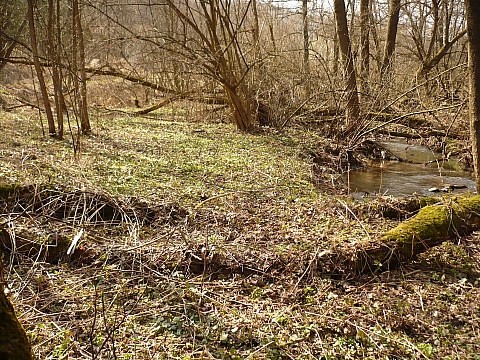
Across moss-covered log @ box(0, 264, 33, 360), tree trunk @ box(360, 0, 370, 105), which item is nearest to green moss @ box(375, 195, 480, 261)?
moss-covered log @ box(0, 264, 33, 360)

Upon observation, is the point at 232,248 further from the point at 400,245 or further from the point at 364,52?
the point at 364,52

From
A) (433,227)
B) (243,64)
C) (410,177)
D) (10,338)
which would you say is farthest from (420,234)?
(243,64)

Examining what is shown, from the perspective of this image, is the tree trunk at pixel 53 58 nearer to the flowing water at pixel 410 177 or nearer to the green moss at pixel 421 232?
the flowing water at pixel 410 177

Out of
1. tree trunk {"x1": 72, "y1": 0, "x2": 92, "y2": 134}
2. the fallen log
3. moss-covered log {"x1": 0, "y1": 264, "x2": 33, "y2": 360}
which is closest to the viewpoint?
moss-covered log {"x1": 0, "y1": 264, "x2": 33, "y2": 360}

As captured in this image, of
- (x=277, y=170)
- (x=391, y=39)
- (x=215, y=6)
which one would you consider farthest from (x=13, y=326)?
(x=391, y=39)

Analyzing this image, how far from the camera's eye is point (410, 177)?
30.3 ft

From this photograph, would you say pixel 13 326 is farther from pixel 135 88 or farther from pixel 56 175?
pixel 135 88

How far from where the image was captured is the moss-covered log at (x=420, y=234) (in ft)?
14.5

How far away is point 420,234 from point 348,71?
743 centimetres

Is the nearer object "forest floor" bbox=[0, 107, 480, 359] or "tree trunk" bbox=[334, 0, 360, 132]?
"forest floor" bbox=[0, 107, 480, 359]

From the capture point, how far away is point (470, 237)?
506 cm

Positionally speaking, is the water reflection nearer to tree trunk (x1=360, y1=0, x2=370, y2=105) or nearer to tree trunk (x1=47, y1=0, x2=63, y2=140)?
tree trunk (x1=360, y1=0, x2=370, y2=105)

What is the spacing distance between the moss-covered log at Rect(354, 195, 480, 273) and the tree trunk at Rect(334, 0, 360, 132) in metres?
6.08

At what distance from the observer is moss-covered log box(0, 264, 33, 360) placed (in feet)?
6.41
